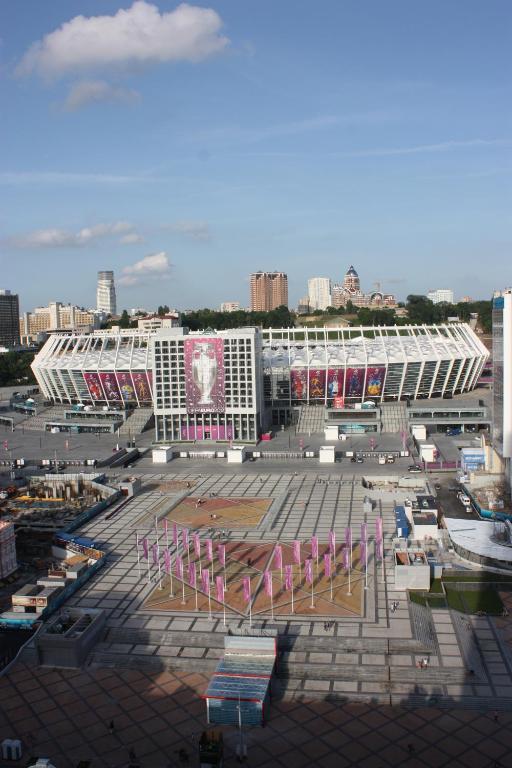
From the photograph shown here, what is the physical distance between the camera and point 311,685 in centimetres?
3400

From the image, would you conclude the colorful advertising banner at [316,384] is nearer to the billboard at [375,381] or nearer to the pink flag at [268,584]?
the billboard at [375,381]

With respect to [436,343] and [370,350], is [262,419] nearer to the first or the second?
[370,350]

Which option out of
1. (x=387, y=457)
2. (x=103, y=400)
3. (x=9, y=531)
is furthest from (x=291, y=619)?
(x=103, y=400)

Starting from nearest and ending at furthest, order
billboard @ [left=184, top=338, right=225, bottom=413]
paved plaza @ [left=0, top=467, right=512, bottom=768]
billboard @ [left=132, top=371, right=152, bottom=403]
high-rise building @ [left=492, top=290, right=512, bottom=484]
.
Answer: paved plaza @ [left=0, top=467, right=512, bottom=768]
high-rise building @ [left=492, top=290, right=512, bottom=484]
billboard @ [left=184, top=338, right=225, bottom=413]
billboard @ [left=132, top=371, right=152, bottom=403]

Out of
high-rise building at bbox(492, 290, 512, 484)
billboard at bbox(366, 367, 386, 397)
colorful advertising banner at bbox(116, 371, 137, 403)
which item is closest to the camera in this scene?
high-rise building at bbox(492, 290, 512, 484)

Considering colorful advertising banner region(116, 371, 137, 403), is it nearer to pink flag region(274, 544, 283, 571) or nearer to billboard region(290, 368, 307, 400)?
billboard region(290, 368, 307, 400)

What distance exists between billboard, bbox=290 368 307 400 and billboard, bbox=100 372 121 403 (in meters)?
26.2

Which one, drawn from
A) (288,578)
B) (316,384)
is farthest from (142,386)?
(288,578)

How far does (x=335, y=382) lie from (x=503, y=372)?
4347 centimetres

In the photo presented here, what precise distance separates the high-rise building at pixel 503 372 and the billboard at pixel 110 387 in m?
60.8

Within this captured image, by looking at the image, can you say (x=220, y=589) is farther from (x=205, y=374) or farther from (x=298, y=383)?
(x=298, y=383)

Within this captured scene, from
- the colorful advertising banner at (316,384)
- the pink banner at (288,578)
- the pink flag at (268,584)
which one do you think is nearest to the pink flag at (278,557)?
the pink banner at (288,578)

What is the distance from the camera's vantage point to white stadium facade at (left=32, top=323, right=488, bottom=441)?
87.9m

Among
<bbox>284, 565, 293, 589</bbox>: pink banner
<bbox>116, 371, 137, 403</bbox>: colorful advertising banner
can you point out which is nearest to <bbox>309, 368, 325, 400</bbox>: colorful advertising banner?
<bbox>116, 371, 137, 403</bbox>: colorful advertising banner
